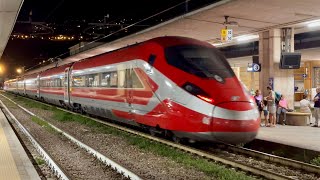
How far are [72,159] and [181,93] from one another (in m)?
3.06

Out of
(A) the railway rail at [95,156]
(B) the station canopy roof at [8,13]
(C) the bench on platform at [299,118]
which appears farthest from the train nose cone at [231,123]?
(C) the bench on platform at [299,118]

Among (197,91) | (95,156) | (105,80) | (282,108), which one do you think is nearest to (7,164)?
(95,156)

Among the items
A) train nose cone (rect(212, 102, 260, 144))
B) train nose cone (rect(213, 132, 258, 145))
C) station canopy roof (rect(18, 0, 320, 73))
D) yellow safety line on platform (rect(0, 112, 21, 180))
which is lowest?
yellow safety line on platform (rect(0, 112, 21, 180))

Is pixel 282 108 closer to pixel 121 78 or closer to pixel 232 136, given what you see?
pixel 121 78

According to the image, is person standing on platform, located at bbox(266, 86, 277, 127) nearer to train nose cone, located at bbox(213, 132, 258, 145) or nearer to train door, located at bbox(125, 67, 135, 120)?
train door, located at bbox(125, 67, 135, 120)

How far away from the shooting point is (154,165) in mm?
8742

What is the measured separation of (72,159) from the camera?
9680 mm

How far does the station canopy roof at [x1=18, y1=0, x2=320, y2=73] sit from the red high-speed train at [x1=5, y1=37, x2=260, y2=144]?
211 cm

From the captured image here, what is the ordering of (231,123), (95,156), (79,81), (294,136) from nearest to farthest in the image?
(231,123) → (95,156) → (294,136) → (79,81)

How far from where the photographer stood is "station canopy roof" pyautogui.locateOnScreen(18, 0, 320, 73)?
39.5 feet

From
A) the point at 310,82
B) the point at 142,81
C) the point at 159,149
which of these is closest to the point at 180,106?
the point at 159,149

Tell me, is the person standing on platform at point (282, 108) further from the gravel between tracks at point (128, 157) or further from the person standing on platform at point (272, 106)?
the gravel between tracks at point (128, 157)

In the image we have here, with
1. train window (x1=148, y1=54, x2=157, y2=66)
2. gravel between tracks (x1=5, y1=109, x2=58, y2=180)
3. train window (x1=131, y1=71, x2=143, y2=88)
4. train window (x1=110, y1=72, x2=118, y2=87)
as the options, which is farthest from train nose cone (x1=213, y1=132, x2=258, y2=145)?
train window (x1=110, y1=72, x2=118, y2=87)

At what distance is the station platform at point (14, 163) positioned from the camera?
7.06 m
